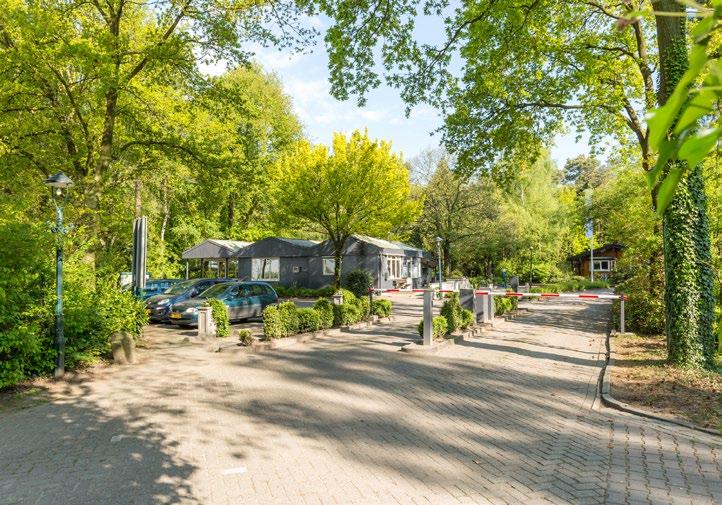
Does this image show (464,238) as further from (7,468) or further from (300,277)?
(7,468)

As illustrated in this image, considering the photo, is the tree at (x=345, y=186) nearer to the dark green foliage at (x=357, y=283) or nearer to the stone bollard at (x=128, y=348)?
the dark green foliage at (x=357, y=283)

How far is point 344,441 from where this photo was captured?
A: 18.4ft

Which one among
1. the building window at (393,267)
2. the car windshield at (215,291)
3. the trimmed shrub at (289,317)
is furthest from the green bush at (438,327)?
the building window at (393,267)

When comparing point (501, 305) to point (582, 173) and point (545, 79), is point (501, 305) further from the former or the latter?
point (582, 173)

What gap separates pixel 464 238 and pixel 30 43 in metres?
36.3

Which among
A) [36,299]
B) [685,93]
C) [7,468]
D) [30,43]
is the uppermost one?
[30,43]

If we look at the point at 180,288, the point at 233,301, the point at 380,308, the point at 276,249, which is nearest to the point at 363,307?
the point at 380,308

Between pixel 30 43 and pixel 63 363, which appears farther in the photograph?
pixel 30 43

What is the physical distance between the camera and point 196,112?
15.3 m

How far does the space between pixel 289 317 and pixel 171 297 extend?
669cm

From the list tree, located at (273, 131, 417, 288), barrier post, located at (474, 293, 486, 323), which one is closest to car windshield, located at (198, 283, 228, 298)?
barrier post, located at (474, 293, 486, 323)

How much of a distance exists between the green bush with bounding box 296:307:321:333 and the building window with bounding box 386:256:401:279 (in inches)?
797

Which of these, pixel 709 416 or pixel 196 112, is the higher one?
pixel 196 112

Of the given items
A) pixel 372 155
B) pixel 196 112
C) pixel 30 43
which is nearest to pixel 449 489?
pixel 30 43
